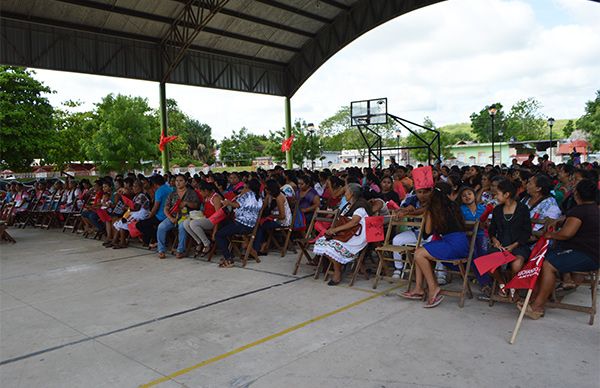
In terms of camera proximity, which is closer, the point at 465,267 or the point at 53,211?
the point at 465,267

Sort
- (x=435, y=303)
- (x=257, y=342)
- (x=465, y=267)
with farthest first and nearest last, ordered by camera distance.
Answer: (x=465, y=267)
(x=435, y=303)
(x=257, y=342)

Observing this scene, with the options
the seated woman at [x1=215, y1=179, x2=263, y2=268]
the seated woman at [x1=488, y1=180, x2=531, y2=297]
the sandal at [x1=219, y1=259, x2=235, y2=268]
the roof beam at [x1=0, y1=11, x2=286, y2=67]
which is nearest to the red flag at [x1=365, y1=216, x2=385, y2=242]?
the seated woman at [x1=488, y1=180, x2=531, y2=297]

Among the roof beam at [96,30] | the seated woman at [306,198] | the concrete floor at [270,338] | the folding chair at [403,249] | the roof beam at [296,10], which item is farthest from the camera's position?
the roof beam at [296,10]

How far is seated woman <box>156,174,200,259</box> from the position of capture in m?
7.43

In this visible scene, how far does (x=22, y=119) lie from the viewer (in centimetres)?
2030

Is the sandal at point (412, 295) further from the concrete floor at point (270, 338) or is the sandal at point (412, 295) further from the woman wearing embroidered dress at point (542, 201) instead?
the woman wearing embroidered dress at point (542, 201)

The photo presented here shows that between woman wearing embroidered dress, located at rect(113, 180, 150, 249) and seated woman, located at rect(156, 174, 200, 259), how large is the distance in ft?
2.87

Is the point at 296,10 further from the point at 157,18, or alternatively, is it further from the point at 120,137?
the point at 120,137

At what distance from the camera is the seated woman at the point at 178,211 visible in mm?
7434

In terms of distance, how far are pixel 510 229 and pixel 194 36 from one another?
47.5ft

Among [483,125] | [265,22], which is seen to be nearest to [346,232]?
[265,22]

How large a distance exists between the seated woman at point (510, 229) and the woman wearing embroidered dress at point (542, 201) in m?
0.68

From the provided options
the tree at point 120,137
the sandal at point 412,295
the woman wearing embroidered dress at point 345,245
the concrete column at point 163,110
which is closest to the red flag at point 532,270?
the sandal at point 412,295

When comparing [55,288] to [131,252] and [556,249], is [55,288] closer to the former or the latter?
[131,252]
